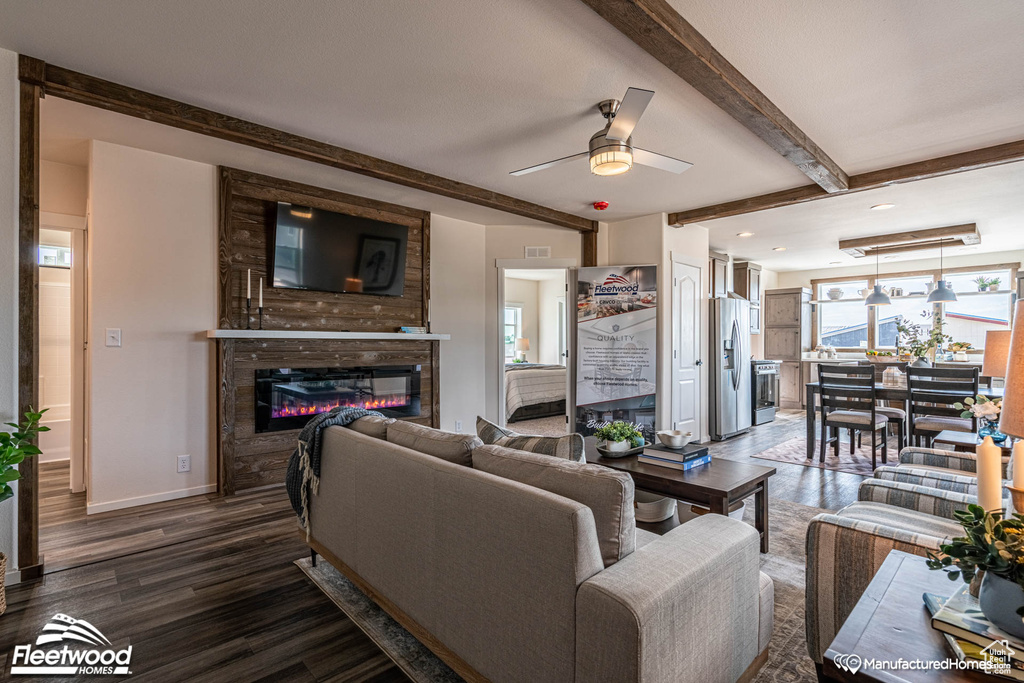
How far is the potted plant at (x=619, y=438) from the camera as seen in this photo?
2889 mm

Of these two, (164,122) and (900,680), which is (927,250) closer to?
(900,680)

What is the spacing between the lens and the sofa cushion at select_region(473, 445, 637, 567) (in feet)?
4.57

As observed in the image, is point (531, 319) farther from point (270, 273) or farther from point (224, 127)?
point (224, 127)

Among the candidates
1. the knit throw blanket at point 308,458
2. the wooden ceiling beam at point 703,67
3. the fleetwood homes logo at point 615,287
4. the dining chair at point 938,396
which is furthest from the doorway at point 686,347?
the knit throw blanket at point 308,458

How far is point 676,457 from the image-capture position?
2688mm

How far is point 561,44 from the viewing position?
2320 mm

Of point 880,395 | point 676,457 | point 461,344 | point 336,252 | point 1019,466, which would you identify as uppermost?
point 336,252

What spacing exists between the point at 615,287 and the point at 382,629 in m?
4.16

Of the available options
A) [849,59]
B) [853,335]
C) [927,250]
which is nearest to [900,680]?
[849,59]

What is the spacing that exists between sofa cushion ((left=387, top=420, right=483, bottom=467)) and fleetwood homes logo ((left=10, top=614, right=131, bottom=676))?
48.6 inches

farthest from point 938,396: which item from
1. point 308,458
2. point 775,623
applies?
point 308,458

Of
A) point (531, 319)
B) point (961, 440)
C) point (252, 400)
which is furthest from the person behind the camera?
point (531, 319)

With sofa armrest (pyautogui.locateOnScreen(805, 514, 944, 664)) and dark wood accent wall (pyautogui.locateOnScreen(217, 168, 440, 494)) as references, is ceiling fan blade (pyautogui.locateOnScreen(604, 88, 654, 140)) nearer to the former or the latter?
sofa armrest (pyautogui.locateOnScreen(805, 514, 944, 664))

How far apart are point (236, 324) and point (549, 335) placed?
24.6ft
